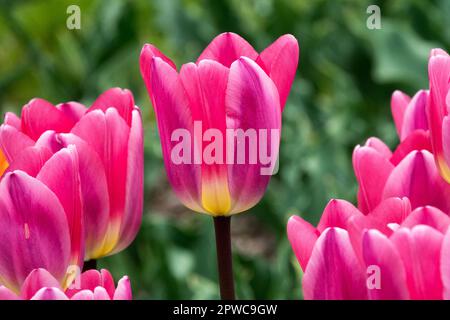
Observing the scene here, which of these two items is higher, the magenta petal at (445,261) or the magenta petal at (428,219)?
the magenta petal at (428,219)

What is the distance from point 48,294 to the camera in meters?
0.59

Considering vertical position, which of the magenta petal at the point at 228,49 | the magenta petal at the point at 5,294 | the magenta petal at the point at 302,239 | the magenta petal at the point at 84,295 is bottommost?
the magenta petal at the point at 84,295

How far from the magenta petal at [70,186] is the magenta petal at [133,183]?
53 mm

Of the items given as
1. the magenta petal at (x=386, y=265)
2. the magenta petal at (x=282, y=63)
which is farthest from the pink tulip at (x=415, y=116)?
the magenta petal at (x=386, y=265)

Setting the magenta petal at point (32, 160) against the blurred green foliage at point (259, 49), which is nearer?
the magenta petal at point (32, 160)

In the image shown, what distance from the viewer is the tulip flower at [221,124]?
27.3 inches

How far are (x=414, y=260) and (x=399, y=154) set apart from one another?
0.18 metres

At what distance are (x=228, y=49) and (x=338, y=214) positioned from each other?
7.0 inches

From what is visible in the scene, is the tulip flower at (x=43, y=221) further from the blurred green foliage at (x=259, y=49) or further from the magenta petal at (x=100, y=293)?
the blurred green foliage at (x=259, y=49)

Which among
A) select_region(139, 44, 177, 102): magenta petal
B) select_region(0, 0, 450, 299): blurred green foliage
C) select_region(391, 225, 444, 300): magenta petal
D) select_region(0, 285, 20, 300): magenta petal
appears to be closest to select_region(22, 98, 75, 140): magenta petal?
select_region(139, 44, 177, 102): magenta petal

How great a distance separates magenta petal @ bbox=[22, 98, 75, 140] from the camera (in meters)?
0.80

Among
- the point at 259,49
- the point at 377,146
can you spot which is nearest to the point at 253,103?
the point at 377,146

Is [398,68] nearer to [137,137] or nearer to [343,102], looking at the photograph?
[343,102]

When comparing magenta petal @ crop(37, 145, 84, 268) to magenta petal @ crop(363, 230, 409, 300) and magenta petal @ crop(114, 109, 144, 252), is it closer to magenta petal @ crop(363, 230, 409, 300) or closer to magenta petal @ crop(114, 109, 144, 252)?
magenta petal @ crop(114, 109, 144, 252)
